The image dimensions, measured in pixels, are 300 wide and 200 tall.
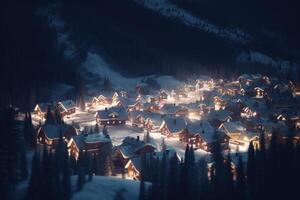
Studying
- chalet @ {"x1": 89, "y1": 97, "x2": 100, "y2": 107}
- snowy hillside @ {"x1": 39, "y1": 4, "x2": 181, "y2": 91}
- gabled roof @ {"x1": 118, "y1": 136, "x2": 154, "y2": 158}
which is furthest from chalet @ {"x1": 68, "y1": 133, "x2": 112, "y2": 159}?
snowy hillside @ {"x1": 39, "y1": 4, "x2": 181, "y2": 91}

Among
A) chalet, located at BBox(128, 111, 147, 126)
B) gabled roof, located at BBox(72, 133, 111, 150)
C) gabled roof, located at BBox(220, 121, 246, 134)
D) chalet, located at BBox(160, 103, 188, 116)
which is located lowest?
gabled roof, located at BBox(72, 133, 111, 150)

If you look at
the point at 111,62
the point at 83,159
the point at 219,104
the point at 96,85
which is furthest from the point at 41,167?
the point at 111,62

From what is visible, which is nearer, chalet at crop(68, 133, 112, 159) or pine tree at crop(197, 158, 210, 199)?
pine tree at crop(197, 158, 210, 199)

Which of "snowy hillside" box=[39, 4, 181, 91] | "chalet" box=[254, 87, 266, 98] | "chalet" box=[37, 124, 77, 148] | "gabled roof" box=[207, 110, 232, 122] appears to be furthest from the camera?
"snowy hillside" box=[39, 4, 181, 91]

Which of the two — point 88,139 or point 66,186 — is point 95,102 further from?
point 66,186

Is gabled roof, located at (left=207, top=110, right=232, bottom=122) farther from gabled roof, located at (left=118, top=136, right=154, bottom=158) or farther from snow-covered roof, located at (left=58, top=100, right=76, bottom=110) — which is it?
snow-covered roof, located at (left=58, top=100, right=76, bottom=110)

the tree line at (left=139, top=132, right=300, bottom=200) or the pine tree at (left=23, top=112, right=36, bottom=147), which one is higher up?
the pine tree at (left=23, top=112, right=36, bottom=147)

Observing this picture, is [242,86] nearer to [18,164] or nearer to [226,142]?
[226,142]

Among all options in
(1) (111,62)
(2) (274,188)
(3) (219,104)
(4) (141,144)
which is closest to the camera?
(2) (274,188)
